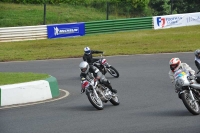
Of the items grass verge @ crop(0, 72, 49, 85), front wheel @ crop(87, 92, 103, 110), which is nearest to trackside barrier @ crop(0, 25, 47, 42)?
grass verge @ crop(0, 72, 49, 85)

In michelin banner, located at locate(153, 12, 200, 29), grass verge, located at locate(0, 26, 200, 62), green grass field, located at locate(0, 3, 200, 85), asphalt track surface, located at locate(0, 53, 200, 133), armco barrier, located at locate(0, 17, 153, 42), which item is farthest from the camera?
michelin banner, located at locate(153, 12, 200, 29)

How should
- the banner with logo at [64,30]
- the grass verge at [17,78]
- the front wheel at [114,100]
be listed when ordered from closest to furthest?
the front wheel at [114,100], the grass verge at [17,78], the banner with logo at [64,30]

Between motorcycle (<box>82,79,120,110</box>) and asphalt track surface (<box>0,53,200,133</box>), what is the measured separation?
0.56 feet

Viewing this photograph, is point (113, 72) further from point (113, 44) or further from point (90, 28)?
point (90, 28)

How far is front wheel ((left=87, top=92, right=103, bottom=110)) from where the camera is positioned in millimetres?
13859

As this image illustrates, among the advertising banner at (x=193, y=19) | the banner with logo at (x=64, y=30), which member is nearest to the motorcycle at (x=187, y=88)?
the banner with logo at (x=64, y=30)

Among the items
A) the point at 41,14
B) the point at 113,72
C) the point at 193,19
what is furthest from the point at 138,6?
the point at 113,72

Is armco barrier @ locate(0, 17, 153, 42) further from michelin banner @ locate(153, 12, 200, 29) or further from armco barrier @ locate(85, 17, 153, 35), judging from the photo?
michelin banner @ locate(153, 12, 200, 29)

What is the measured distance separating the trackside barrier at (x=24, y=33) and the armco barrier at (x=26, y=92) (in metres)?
19.0

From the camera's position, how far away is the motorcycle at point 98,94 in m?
13.9

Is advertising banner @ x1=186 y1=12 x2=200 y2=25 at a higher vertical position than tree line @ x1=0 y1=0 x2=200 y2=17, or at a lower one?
lower

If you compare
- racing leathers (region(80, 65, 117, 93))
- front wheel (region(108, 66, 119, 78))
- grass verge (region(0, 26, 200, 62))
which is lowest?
grass verge (region(0, 26, 200, 62))

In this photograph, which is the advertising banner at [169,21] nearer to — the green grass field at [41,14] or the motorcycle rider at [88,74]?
the green grass field at [41,14]

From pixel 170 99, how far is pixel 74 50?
1685 cm
